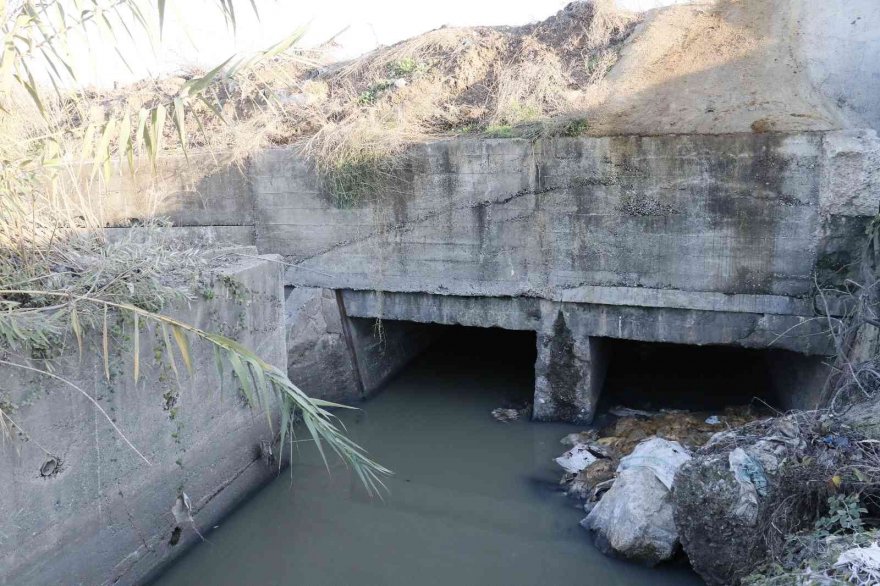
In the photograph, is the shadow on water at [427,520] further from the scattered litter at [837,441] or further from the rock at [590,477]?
the scattered litter at [837,441]

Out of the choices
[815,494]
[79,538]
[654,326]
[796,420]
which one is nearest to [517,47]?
[654,326]

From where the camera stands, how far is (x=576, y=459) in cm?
582

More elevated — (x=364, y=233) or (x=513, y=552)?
(x=364, y=233)

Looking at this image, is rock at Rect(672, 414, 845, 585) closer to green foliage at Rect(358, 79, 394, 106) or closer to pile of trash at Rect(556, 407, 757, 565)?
pile of trash at Rect(556, 407, 757, 565)

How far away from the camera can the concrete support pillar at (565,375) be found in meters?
6.36

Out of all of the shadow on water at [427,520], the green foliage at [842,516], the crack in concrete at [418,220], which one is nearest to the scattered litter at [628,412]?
the shadow on water at [427,520]

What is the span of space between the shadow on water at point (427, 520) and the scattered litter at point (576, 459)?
4.5 inches

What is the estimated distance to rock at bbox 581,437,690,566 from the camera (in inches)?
175

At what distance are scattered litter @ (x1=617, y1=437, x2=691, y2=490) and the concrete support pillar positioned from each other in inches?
52.1

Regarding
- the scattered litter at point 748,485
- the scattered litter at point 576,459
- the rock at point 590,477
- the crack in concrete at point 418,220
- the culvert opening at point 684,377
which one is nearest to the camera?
the scattered litter at point 748,485

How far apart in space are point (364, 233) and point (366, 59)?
3.40 meters

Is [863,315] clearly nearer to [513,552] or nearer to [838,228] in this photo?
[838,228]

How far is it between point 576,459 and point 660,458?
1.07 metres

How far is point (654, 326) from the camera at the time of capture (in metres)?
6.05
